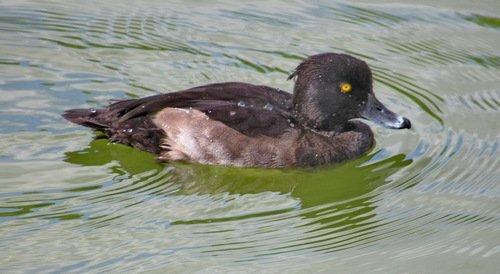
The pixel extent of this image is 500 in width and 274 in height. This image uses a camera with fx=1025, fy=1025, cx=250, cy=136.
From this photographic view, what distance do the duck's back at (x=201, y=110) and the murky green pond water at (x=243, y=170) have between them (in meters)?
0.20

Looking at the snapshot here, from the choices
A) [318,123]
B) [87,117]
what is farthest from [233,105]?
[87,117]

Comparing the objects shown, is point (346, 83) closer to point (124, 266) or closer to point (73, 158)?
point (73, 158)

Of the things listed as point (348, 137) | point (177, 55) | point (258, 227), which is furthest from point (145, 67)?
point (258, 227)

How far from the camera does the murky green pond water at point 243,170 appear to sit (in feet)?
23.2

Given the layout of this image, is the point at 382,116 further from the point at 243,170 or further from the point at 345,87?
the point at 243,170

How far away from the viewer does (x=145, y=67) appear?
10.2 m

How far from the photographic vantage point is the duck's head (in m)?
8.84

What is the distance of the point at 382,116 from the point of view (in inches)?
354

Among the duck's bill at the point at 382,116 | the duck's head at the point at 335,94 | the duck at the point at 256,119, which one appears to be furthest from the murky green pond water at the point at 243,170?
the duck's head at the point at 335,94

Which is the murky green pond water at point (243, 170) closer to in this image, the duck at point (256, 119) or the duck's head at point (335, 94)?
the duck at point (256, 119)

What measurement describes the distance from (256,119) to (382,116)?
115 cm

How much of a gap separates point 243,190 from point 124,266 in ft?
5.86

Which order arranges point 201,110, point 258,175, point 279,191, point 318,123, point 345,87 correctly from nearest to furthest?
point 279,191
point 258,175
point 201,110
point 345,87
point 318,123

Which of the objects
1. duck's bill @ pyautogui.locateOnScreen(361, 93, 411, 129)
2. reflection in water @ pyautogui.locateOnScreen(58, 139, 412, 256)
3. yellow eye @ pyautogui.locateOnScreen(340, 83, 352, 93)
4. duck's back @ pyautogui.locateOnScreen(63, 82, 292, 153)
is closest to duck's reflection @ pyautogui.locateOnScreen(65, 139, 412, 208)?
reflection in water @ pyautogui.locateOnScreen(58, 139, 412, 256)
